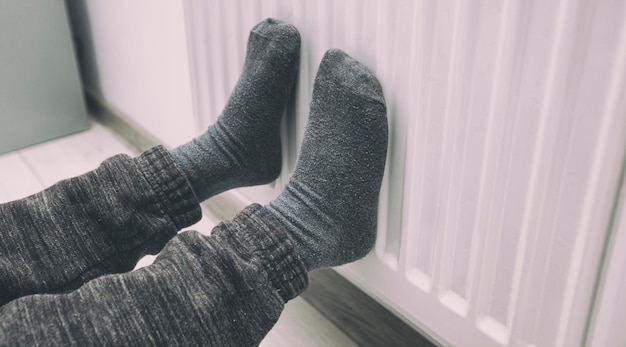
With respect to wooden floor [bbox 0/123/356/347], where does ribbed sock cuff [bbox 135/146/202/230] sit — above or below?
above

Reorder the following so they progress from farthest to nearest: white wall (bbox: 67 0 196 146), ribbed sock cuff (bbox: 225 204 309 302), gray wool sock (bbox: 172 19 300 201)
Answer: white wall (bbox: 67 0 196 146)
gray wool sock (bbox: 172 19 300 201)
ribbed sock cuff (bbox: 225 204 309 302)

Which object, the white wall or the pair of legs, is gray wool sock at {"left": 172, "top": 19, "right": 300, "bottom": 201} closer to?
the pair of legs

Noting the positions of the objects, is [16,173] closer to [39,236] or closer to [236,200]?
[236,200]

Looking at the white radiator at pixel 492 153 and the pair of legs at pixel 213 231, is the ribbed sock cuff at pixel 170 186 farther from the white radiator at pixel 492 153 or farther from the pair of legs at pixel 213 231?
the white radiator at pixel 492 153

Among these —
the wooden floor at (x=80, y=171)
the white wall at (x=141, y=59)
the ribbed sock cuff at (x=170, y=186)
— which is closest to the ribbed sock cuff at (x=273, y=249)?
the ribbed sock cuff at (x=170, y=186)

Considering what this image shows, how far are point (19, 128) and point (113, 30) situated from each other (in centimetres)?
28

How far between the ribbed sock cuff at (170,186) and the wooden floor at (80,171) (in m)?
0.22

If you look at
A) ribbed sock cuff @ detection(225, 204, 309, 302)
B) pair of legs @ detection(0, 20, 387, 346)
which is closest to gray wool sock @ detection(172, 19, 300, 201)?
pair of legs @ detection(0, 20, 387, 346)

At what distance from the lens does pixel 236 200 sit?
99 centimetres

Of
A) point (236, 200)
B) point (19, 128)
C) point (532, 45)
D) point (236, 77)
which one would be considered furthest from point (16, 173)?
point (532, 45)

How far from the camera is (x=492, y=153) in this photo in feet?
1.66

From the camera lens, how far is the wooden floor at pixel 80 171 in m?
0.80

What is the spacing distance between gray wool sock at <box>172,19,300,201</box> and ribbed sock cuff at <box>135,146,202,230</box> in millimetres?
51

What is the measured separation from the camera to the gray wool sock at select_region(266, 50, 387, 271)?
0.61 m
